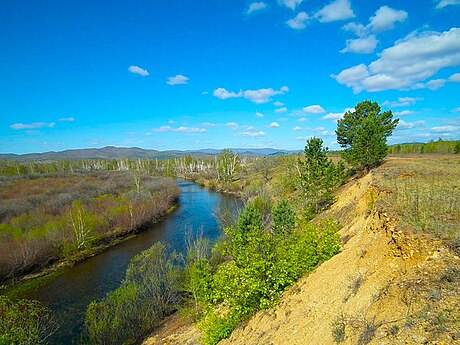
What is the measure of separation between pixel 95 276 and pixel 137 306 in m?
13.7

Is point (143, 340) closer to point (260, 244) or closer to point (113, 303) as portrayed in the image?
point (113, 303)

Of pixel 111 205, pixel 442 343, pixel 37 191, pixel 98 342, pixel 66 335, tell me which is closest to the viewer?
pixel 442 343

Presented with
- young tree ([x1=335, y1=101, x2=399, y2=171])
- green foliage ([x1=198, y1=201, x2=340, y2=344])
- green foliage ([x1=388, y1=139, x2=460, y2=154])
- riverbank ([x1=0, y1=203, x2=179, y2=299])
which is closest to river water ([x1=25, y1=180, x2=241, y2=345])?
riverbank ([x1=0, y1=203, x2=179, y2=299])

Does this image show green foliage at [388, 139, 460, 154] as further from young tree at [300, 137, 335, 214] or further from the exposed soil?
the exposed soil

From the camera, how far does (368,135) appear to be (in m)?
32.2

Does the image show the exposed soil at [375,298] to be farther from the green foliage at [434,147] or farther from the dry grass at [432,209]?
the green foliage at [434,147]

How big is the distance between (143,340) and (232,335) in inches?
378

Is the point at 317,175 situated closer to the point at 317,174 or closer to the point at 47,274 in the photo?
the point at 317,174

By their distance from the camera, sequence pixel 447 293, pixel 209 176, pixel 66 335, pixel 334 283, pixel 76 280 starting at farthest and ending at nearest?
pixel 209 176 < pixel 76 280 < pixel 66 335 < pixel 334 283 < pixel 447 293

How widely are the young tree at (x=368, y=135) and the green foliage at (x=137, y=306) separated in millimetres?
25744

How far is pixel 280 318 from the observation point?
12055 millimetres

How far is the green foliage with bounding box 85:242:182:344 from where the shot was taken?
18.8m

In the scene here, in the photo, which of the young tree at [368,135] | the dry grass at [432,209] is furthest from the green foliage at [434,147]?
the dry grass at [432,209]

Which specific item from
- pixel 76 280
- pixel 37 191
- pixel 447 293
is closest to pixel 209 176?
pixel 37 191
